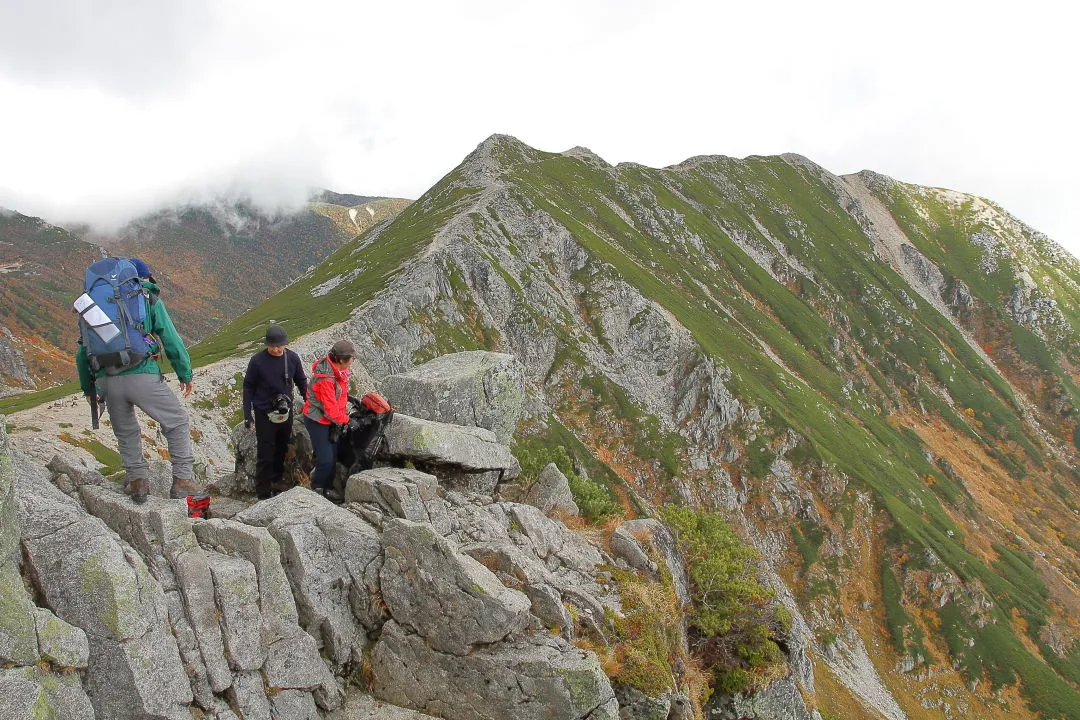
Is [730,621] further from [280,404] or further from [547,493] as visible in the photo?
[280,404]

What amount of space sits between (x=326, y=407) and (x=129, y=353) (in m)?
5.40

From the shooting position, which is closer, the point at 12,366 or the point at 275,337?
the point at 275,337

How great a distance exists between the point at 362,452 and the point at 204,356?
199 ft

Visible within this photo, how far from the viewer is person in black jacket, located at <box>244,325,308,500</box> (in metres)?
15.9

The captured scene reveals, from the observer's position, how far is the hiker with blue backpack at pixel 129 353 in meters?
11.3

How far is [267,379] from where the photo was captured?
15852 millimetres

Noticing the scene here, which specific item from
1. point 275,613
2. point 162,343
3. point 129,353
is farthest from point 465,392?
point 129,353

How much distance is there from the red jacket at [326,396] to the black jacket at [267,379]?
0.55m

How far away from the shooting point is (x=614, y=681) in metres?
13.9

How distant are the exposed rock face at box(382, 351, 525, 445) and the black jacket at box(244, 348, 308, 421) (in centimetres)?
686

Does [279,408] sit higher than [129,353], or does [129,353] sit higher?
[129,353]

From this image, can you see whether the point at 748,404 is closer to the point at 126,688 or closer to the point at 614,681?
the point at 614,681

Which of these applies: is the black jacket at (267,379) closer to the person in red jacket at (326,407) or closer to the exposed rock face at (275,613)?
the person in red jacket at (326,407)

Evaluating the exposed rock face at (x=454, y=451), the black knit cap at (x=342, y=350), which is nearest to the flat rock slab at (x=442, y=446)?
the exposed rock face at (x=454, y=451)
